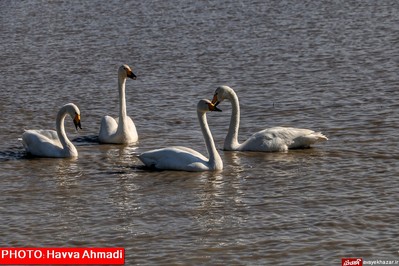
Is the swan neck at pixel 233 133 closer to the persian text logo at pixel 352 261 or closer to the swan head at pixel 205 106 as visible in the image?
the swan head at pixel 205 106

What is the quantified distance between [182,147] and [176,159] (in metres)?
0.32

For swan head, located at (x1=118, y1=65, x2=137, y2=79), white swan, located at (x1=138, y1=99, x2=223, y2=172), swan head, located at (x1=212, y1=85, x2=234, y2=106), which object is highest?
swan head, located at (x1=118, y1=65, x2=137, y2=79)

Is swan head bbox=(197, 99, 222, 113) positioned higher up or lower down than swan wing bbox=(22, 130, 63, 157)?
higher up

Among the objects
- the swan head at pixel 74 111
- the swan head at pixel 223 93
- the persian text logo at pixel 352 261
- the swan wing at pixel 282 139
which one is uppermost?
the swan head at pixel 223 93

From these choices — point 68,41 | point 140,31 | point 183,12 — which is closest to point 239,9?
point 183,12

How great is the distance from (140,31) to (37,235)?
54.6 feet

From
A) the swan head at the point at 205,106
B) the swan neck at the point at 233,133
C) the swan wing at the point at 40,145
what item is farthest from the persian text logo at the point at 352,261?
the swan wing at the point at 40,145

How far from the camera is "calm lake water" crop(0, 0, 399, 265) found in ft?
37.0

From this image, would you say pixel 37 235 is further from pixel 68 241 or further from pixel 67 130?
pixel 67 130

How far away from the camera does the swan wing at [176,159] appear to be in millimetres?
14195

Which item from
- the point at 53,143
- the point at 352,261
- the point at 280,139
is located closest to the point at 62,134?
the point at 53,143

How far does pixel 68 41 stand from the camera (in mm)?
Answer: 26422

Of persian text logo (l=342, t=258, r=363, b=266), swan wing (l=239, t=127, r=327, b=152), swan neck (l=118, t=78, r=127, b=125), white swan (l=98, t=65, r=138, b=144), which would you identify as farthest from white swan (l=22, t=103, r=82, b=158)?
persian text logo (l=342, t=258, r=363, b=266)

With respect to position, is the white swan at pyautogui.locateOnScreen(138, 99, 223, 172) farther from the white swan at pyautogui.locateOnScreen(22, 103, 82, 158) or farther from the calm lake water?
the white swan at pyautogui.locateOnScreen(22, 103, 82, 158)
